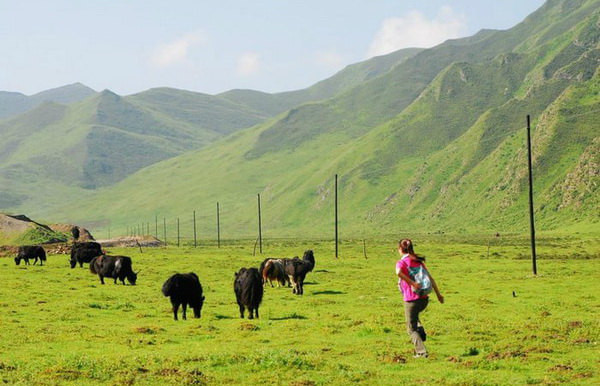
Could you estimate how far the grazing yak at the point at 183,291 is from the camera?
104 feet

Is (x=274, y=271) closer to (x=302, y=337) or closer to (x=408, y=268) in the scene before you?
(x=302, y=337)

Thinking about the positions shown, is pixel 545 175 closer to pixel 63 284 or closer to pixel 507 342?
pixel 63 284

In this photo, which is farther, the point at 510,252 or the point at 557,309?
the point at 510,252

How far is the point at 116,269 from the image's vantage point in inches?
2035

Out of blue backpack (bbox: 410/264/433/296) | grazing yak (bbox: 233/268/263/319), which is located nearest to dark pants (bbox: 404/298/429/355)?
blue backpack (bbox: 410/264/433/296)

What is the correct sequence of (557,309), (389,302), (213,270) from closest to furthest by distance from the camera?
(557,309), (389,302), (213,270)

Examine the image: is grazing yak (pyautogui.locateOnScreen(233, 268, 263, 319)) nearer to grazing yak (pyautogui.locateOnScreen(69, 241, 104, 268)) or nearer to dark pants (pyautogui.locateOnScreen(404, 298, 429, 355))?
dark pants (pyautogui.locateOnScreen(404, 298, 429, 355))

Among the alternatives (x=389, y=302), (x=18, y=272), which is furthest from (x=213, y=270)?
(x=389, y=302)

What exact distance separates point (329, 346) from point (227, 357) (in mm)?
4423

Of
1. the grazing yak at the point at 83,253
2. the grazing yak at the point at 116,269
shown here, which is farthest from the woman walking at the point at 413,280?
the grazing yak at the point at 83,253

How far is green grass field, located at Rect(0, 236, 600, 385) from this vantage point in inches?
759

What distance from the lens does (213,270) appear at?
66.6 m

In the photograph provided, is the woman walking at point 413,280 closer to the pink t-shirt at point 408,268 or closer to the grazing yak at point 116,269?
the pink t-shirt at point 408,268

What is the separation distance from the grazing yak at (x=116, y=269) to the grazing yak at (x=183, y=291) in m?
19.8
